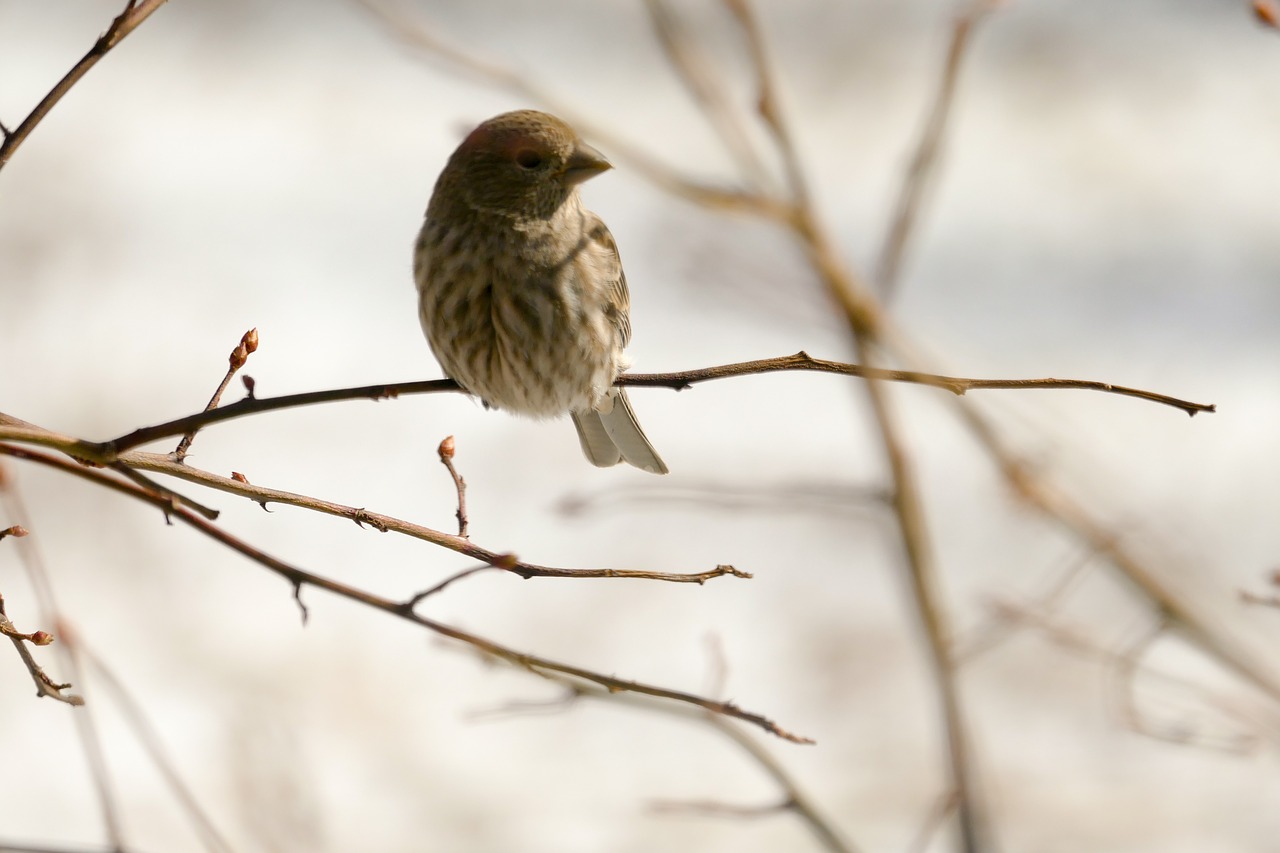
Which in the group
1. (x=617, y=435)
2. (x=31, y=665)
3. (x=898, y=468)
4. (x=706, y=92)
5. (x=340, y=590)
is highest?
(x=706, y=92)

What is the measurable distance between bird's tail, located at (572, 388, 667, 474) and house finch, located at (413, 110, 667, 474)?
1.10 feet

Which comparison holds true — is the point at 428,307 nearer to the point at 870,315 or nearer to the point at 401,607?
the point at 870,315

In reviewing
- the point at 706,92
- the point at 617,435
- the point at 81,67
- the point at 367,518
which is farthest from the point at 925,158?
the point at 81,67

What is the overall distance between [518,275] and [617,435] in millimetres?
722

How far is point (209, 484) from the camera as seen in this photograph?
6.18ft

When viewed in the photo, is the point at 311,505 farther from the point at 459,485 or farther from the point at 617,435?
the point at 617,435

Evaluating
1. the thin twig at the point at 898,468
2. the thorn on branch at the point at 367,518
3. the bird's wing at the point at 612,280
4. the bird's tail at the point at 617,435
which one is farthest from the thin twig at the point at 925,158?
the thorn on branch at the point at 367,518

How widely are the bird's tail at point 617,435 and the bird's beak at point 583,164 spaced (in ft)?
2.25

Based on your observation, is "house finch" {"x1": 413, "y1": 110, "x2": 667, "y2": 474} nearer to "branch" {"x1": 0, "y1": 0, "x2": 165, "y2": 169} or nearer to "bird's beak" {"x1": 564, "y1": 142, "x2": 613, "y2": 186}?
"bird's beak" {"x1": 564, "y1": 142, "x2": 613, "y2": 186}

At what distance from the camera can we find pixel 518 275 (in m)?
3.45

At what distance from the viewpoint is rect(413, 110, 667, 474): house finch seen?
3.43 meters

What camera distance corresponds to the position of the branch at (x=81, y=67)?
181 centimetres

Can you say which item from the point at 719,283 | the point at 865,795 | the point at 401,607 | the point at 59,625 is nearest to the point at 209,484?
the point at 401,607

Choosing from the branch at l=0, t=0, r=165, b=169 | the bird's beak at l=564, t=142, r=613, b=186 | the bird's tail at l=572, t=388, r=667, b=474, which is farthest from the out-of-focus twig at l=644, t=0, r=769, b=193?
the branch at l=0, t=0, r=165, b=169
